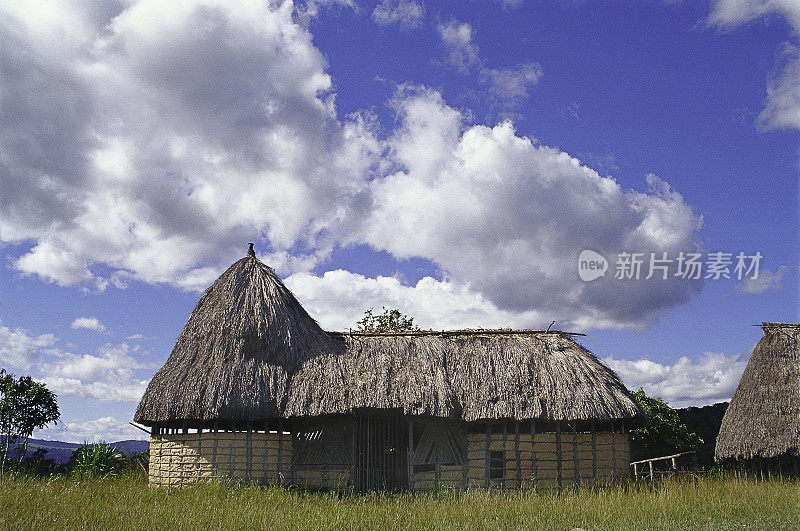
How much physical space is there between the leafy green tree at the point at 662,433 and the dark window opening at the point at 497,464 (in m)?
7.76

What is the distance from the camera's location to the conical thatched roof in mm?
16406

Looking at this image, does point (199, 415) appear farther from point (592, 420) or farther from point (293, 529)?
point (592, 420)

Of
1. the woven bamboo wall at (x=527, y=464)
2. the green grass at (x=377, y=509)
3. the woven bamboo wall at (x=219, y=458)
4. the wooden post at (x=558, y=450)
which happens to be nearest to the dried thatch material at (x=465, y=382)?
the wooden post at (x=558, y=450)

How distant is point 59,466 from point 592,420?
1474 centimetres

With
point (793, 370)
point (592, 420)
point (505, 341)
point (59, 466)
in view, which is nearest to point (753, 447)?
point (793, 370)

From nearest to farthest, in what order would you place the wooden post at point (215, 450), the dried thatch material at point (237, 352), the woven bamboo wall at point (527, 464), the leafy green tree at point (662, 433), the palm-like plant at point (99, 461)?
the wooden post at point (215, 450), the dried thatch material at point (237, 352), the woven bamboo wall at point (527, 464), the palm-like plant at point (99, 461), the leafy green tree at point (662, 433)

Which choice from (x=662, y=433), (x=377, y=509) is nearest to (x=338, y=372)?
(x=377, y=509)

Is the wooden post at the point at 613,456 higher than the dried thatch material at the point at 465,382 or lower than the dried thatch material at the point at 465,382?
lower

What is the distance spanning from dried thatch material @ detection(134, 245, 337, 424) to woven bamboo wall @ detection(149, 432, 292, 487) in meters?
0.59

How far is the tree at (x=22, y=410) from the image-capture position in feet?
58.3

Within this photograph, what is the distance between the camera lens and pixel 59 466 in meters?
17.7

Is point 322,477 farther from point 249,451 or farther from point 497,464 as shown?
point 497,464

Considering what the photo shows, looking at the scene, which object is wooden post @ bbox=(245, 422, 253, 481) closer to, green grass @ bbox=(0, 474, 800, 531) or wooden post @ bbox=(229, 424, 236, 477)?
wooden post @ bbox=(229, 424, 236, 477)

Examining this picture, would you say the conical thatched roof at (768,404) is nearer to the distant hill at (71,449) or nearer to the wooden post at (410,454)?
the wooden post at (410,454)
